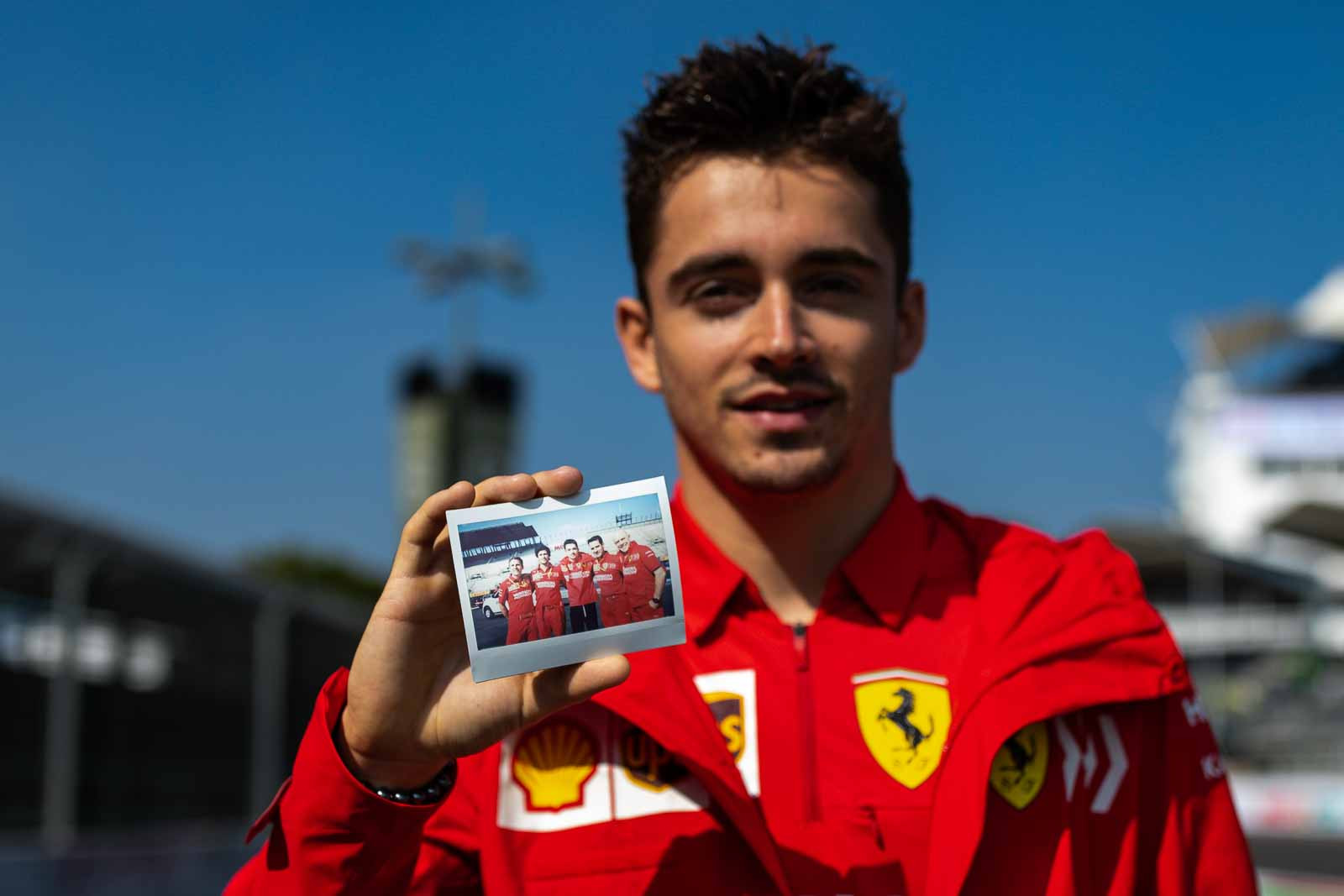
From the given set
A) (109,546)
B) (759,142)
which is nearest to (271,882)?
(759,142)

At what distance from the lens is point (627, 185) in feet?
9.23

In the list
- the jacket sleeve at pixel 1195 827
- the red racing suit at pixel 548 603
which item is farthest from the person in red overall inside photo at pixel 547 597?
the jacket sleeve at pixel 1195 827

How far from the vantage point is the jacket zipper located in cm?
240

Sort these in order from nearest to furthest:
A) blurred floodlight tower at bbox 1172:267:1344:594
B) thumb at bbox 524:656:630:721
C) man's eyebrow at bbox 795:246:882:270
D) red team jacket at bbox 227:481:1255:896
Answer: thumb at bbox 524:656:630:721 < red team jacket at bbox 227:481:1255:896 < man's eyebrow at bbox 795:246:882:270 < blurred floodlight tower at bbox 1172:267:1344:594

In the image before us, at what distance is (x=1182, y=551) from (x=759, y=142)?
192 ft

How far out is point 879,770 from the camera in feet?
7.93

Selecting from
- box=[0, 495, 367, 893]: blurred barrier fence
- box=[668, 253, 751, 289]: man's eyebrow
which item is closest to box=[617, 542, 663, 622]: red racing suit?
box=[668, 253, 751, 289]: man's eyebrow

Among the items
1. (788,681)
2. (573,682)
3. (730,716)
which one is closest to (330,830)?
(573,682)

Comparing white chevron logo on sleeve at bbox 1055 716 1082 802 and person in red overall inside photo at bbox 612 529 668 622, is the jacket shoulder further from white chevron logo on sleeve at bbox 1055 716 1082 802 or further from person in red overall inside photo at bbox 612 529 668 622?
person in red overall inside photo at bbox 612 529 668 622

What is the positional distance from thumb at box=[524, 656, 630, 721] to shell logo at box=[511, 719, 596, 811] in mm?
404

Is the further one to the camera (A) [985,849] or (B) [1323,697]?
(B) [1323,697]

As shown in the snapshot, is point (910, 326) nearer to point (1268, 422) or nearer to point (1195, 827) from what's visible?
point (1195, 827)

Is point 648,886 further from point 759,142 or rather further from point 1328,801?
point 1328,801

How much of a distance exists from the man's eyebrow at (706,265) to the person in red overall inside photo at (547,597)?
706mm
